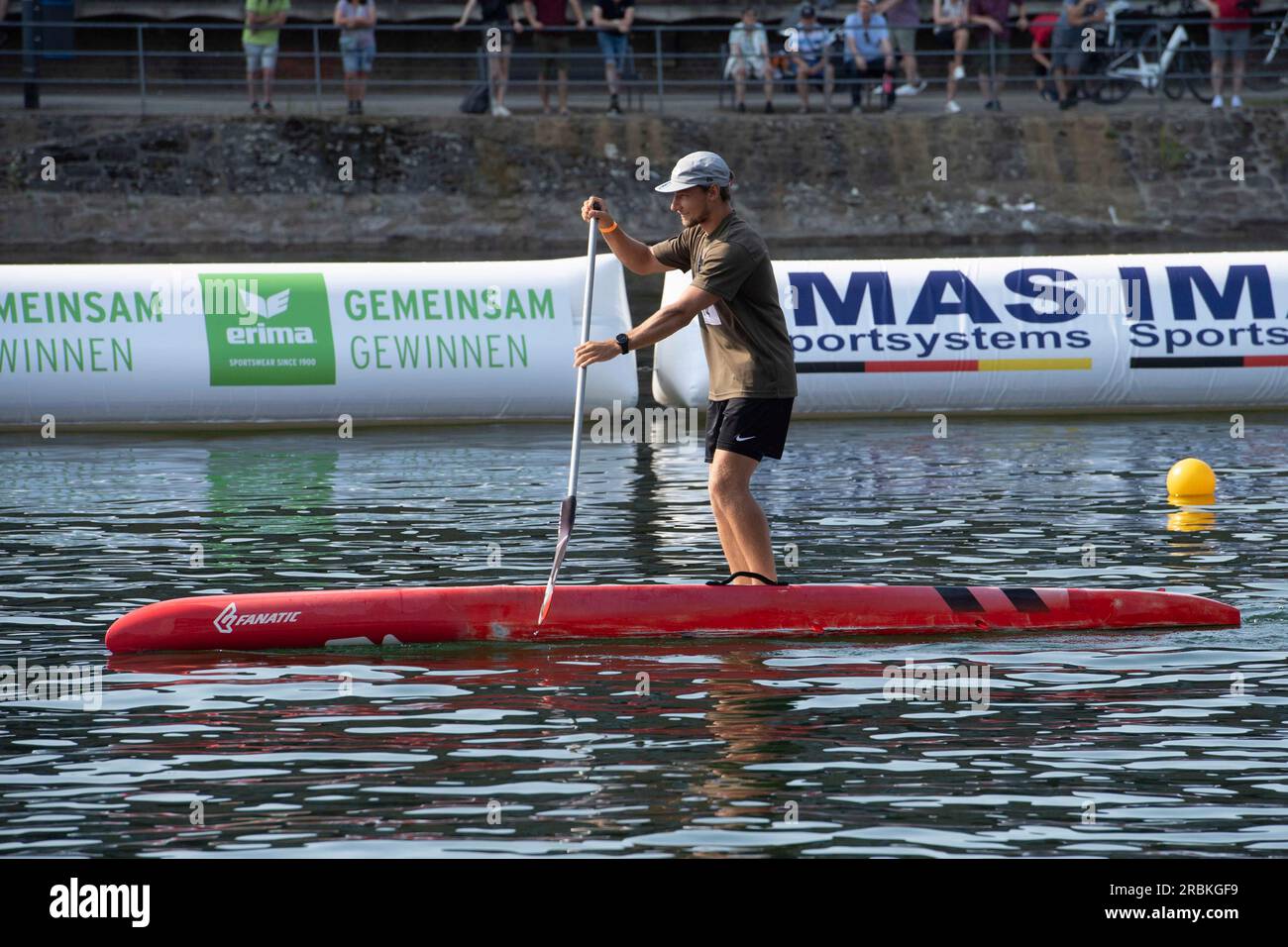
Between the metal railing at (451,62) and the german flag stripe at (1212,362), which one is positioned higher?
the metal railing at (451,62)

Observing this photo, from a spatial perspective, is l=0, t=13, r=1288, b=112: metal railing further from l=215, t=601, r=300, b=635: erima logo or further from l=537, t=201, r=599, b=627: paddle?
l=215, t=601, r=300, b=635: erima logo

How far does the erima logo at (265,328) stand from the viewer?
1791 centimetres

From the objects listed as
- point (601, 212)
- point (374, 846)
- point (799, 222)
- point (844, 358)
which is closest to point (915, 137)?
point (799, 222)

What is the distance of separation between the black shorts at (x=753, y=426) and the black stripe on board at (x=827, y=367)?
9.04 m

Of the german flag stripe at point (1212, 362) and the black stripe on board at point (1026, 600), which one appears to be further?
the german flag stripe at point (1212, 362)

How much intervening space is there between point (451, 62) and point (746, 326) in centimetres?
2567

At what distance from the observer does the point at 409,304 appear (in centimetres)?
1825

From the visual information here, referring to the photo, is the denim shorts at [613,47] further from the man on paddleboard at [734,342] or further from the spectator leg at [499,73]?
the man on paddleboard at [734,342]

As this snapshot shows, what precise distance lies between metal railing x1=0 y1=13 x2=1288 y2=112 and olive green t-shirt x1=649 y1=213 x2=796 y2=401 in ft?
67.1

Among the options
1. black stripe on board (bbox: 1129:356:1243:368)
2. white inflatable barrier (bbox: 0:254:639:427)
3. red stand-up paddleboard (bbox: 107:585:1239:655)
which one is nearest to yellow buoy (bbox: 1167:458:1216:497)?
red stand-up paddleboard (bbox: 107:585:1239:655)

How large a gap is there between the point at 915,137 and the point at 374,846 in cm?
2507

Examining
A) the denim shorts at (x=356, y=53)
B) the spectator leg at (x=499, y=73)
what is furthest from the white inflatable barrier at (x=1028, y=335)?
the denim shorts at (x=356, y=53)

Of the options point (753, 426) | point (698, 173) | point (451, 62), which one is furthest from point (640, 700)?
point (451, 62)
